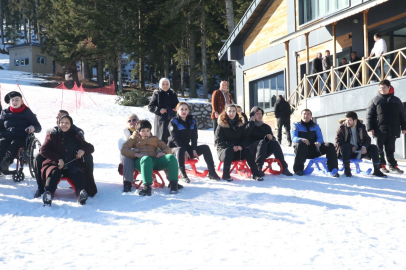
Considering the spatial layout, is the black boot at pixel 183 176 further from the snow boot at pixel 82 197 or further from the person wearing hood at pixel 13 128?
the person wearing hood at pixel 13 128

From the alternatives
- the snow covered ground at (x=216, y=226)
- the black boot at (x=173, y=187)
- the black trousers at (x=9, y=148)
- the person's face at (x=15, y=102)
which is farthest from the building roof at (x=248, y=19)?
the black boot at (x=173, y=187)

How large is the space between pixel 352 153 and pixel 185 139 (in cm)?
294

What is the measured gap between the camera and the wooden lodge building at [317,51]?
466 inches

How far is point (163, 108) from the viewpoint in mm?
8164

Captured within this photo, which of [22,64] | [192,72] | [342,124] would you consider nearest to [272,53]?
[342,124]

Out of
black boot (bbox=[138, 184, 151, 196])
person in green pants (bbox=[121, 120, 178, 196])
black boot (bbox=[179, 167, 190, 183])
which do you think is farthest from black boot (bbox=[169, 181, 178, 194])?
black boot (bbox=[179, 167, 190, 183])

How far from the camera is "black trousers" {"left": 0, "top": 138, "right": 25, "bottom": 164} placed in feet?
→ 23.0

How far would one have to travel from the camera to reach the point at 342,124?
7.90 m

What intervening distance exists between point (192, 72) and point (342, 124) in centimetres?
2325

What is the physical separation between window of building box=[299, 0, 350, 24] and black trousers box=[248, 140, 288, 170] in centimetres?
883

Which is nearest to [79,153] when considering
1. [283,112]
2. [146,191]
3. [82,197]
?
[82,197]

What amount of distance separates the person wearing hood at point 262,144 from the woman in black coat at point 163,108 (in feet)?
5.13

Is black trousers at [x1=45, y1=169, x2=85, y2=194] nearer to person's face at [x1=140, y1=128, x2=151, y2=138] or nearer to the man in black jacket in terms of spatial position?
person's face at [x1=140, y1=128, x2=151, y2=138]

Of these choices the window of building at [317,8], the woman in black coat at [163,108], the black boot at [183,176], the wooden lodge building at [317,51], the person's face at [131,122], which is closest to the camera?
the black boot at [183,176]
